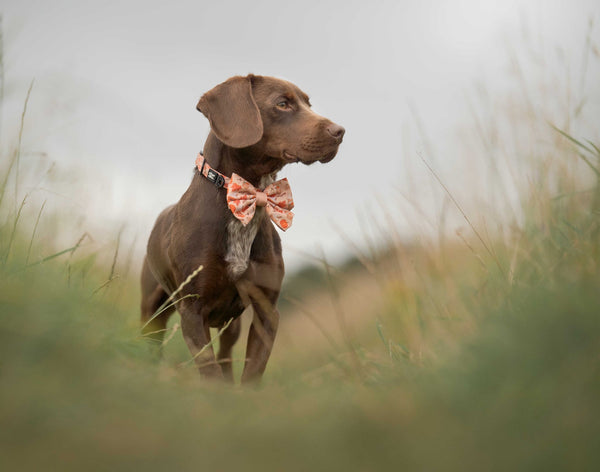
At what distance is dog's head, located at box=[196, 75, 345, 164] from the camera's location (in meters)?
3.39

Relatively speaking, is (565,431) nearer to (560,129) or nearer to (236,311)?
(560,129)

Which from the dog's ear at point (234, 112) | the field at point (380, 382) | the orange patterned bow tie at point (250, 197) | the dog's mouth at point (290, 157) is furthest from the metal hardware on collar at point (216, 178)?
the field at point (380, 382)

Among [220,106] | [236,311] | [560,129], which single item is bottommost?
[236,311]

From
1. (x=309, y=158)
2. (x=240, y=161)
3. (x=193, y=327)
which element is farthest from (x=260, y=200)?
(x=193, y=327)

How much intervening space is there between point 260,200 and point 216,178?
0.97 ft

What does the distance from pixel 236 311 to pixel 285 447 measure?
8.07 feet

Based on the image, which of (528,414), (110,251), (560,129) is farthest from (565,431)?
(110,251)

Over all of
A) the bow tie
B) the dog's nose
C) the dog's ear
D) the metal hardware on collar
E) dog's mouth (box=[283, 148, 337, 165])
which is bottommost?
the bow tie

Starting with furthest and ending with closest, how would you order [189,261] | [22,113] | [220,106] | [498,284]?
[220,106], [189,261], [22,113], [498,284]

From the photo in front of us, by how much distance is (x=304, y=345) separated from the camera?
94.3 inches

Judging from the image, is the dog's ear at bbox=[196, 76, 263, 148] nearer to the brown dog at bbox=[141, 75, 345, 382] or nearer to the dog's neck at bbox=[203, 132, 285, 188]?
the brown dog at bbox=[141, 75, 345, 382]

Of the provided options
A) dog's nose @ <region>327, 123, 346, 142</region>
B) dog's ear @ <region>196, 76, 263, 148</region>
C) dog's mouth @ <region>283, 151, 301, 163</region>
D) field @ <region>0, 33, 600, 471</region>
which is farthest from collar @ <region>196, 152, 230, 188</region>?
field @ <region>0, 33, 600, 471</region>

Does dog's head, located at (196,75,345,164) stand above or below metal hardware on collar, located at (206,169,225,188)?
above

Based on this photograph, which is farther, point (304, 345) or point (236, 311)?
point (236, 311)
